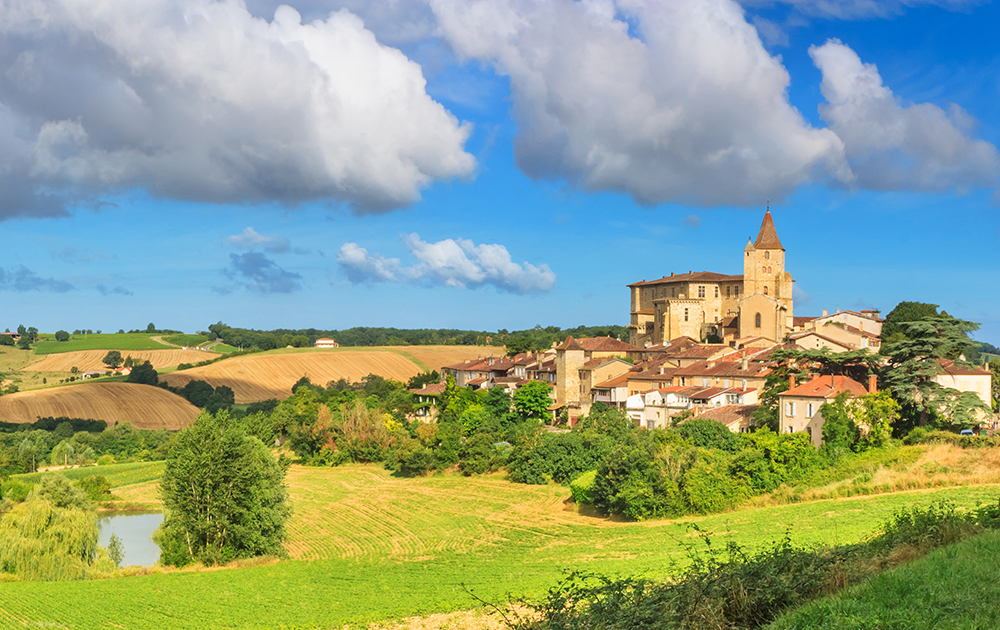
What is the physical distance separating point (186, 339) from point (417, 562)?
544 feet

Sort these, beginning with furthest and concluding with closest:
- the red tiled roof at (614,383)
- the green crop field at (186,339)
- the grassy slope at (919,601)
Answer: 1. the green crop field at (186,339)
2. the red tiled roof at (614,383)
3. the grassy slope at (919,601)

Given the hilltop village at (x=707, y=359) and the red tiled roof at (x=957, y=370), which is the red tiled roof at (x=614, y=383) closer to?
the hilltop village at (x=707, y=359)

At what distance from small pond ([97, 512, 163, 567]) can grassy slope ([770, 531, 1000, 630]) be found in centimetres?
4042

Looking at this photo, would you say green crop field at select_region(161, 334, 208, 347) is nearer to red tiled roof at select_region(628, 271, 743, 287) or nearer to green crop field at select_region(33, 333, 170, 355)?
green crop field at select_region(33, 333, 170, 355)

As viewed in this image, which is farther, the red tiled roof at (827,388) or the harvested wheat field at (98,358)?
the harvested wheat field at (98,358)

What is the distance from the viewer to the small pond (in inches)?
1730

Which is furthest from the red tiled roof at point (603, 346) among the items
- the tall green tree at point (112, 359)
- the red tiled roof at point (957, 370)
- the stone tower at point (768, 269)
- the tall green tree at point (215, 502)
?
the tall green tree at point (112, 359)

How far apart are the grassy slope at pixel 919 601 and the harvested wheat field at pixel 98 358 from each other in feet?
491

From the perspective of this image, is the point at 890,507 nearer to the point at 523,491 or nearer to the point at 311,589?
the point at 311,589

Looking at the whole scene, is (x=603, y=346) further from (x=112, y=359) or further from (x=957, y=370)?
(x=112, y=359)

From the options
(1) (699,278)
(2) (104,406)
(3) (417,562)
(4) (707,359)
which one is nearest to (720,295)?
(1) (699,278)

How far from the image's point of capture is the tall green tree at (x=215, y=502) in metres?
39.4

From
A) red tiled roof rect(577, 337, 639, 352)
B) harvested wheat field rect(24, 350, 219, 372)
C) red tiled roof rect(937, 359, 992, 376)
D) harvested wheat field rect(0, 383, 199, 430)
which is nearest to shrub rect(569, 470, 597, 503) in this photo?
red tiled roof rect(937, 359, 992, 376)

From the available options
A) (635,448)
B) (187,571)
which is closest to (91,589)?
(187,571)
